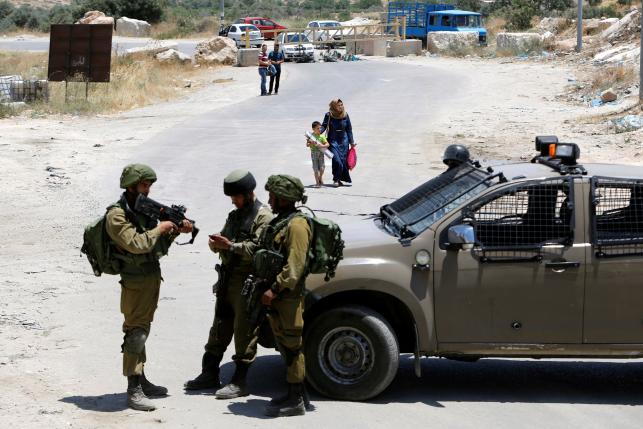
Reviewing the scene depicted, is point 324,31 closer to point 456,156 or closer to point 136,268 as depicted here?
point 456,156

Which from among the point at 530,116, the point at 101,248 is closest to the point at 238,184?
the point at 101,248

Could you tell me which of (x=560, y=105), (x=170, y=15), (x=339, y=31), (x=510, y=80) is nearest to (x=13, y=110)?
(x=560, y=105)

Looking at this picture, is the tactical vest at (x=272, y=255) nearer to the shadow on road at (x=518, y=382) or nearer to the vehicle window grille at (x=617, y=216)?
the shadow on road at (x=518, y=382)

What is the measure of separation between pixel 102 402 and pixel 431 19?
49649 millimetres

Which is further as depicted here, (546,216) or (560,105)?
(560,105)

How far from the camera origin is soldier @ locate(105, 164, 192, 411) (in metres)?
6.77

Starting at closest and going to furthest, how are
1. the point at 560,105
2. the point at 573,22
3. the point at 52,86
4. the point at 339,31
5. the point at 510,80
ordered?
the point at 560,105 → the point at 52,86 → the point at 510,80 → the point at 573,22 → the point at 339,31

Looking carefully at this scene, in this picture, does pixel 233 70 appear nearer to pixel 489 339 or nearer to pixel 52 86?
pixel 52 86

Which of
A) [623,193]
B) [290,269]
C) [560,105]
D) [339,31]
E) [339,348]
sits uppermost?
[339,31]

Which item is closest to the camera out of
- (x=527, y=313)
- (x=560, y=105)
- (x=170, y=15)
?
(x=527, y=313)

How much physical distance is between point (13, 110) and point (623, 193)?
23.3 meters

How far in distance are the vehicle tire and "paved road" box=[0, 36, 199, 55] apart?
46654 millimetres

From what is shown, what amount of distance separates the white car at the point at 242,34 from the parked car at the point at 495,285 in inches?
1801

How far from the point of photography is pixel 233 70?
44.4 meters
